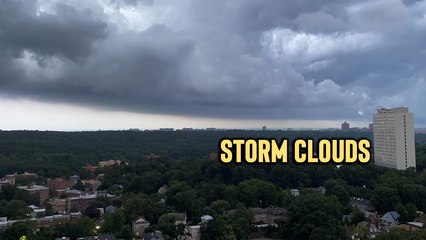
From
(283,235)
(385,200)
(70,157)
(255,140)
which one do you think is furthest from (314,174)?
(70,157)

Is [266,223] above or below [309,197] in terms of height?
below

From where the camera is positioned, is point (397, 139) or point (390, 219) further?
point (397, 139)

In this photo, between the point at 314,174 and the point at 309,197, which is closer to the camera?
the point at 309,197

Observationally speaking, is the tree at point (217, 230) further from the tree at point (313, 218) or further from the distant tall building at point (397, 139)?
the distant tall building at point (397, 139)

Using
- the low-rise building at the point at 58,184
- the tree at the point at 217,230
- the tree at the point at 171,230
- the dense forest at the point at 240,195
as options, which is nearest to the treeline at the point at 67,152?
the dense forest at the point at 240,195

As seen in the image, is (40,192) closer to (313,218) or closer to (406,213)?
(313,218)

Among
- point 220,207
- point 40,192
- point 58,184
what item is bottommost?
point 40,192

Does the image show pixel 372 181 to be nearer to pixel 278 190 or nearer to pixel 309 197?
pixel 278 190

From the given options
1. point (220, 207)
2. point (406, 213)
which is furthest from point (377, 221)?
point (220, 207)
